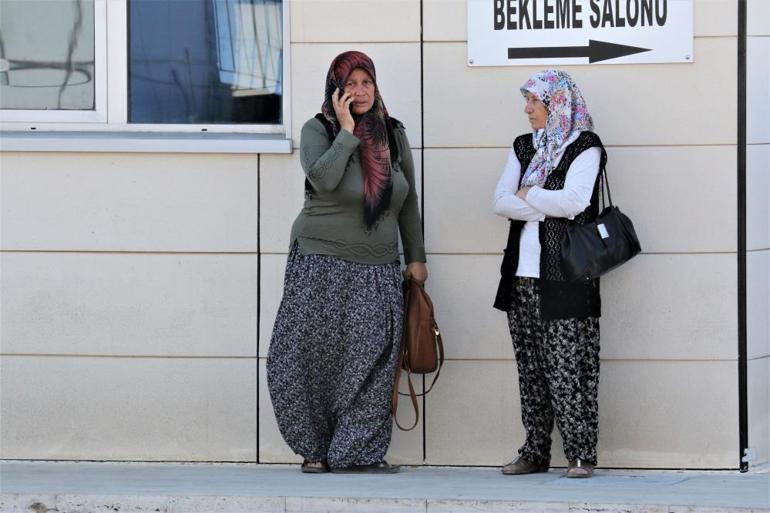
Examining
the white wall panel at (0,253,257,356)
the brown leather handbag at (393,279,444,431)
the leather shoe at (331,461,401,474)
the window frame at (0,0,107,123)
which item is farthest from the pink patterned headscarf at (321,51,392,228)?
the window frame at (0,0,107,123)

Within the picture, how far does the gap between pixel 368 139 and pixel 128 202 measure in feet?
4.07

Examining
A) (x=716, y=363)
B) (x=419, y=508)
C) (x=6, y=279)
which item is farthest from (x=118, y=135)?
(x=716, y=363)

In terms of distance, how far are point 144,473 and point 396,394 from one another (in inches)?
46.3

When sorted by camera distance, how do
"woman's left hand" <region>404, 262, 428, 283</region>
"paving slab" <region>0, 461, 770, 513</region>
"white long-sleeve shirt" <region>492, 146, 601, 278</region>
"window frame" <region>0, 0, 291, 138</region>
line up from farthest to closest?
"window frame" <region>0, 0, 291, 138</region> → "woman's left hand" <region>404, 262, 428, 283</region> → "white long-sleeve shirt" <region>492, 146, 601, 278</region> → "paving slab" <region>0, 461, 770, 513</region>

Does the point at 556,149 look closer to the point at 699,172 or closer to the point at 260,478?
the point at 699,172

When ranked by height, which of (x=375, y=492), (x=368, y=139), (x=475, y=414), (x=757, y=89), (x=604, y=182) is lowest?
(x=375, y=492)

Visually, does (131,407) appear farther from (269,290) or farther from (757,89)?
(757,89)

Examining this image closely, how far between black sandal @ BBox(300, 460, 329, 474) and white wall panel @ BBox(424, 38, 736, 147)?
1501 mm

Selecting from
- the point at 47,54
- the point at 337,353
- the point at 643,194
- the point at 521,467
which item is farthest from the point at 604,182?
the point at 47,54

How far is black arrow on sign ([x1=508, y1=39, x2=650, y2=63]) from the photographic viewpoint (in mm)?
5750

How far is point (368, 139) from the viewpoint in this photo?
5457 millimetres

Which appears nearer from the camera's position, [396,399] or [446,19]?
[396,399]

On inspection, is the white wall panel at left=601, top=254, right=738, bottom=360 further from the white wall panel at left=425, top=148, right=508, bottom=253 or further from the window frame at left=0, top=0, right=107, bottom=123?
the window frame at left=0, top=0, right=107, bottom=123

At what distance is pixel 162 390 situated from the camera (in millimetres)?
5980
